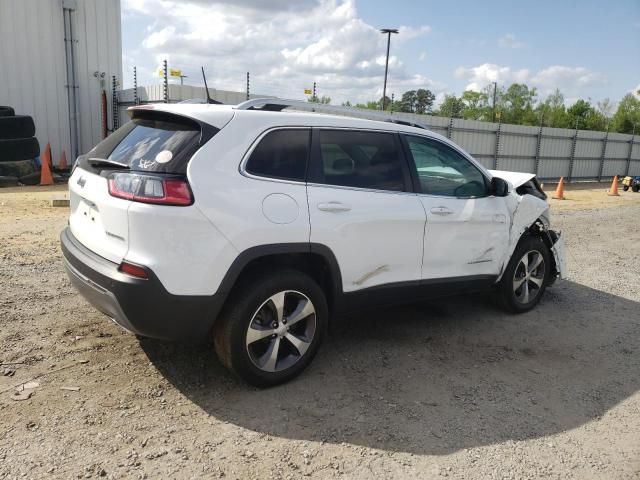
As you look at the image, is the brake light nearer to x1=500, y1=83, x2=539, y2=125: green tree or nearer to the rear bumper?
the rear bumper

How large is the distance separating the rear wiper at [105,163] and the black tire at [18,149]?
38.9 ft

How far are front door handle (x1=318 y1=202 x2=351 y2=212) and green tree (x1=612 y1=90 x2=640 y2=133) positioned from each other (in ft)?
186

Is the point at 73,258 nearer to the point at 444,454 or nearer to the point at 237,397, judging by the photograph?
the point at 237,397

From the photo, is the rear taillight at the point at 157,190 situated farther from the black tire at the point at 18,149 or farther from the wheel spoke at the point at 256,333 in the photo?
the black tire at the point at 18,149

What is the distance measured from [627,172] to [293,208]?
2953cm

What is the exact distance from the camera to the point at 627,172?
91.0 ft

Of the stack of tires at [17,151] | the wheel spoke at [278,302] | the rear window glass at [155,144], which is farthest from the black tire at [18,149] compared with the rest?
the wheel spoke at [278,302]

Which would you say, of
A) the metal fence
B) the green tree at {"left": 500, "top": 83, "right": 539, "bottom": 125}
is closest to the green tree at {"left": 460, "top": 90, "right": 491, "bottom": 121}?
the green tree at {"left": 500, "top": 83, "right": 539, "bottom": 125}

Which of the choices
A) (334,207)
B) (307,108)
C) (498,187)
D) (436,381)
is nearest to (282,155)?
(334,207)

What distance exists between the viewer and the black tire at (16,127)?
44.0ft

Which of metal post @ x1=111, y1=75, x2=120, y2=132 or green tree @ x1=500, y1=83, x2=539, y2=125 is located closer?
metal post @ x1=111, y1=75, x2=120, y2=132

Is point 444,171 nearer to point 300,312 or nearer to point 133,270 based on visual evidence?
point 300,312

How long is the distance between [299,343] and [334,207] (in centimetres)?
93

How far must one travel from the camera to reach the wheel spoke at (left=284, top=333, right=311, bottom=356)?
348 cm
